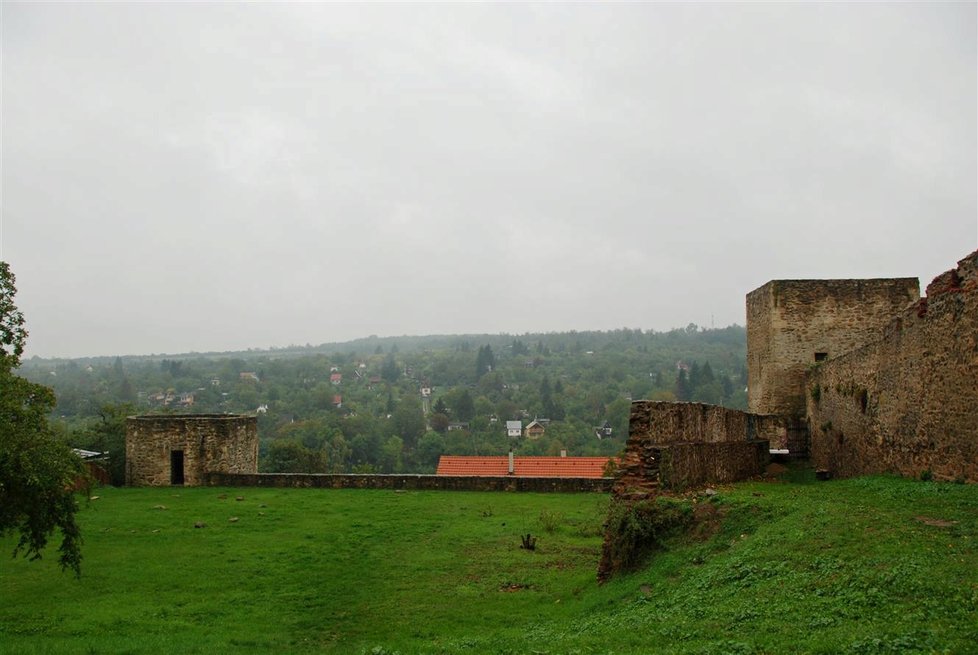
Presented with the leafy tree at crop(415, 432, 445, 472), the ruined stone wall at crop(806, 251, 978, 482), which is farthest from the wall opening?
the leafy tree at crop(415, 432, 445, 472)

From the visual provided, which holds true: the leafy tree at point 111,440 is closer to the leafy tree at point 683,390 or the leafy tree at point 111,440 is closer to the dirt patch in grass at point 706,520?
the dirt patch in grass at point 706,520

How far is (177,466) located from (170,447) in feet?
2.47

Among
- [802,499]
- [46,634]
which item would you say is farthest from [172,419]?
[802,499]

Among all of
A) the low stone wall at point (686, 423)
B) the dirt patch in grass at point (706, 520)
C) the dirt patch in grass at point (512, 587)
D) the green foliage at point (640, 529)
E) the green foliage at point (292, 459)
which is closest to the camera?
the dirt patch in grass at point (706, 520)

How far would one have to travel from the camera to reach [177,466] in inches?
1012

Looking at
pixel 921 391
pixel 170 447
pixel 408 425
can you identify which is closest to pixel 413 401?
pixel 408 425

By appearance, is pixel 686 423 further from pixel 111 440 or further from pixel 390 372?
pixel 390 372

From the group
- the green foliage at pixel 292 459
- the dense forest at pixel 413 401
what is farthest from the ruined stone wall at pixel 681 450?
the green foliage at pixel 292 459

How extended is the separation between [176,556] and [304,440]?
2232 inches

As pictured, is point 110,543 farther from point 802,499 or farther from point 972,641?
point 972,641

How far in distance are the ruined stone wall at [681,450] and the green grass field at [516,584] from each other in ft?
3.95

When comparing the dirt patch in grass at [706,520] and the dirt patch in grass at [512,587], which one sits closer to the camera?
the dirt patch in grass at [706,520]

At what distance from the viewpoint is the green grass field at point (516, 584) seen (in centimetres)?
626

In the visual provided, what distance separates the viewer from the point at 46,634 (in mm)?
9820
